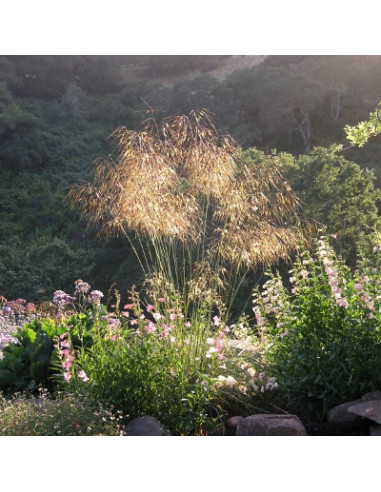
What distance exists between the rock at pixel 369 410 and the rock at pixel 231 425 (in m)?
0.60

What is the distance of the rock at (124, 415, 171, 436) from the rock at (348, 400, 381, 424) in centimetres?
95

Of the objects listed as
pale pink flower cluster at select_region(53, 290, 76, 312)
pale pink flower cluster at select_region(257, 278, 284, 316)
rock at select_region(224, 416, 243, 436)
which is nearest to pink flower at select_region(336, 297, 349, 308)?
pale pink flower cluster at select_region(257, 278, 284, 316)

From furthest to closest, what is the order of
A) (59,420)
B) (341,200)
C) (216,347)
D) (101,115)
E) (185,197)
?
1. (101,115)
2. (341,200)
3. (185,197)
4. (216,347)
5. (59,420)

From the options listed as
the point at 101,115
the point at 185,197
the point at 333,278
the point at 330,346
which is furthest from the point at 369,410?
the point at 101,115

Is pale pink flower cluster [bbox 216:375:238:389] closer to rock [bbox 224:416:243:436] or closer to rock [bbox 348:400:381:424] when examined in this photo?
rock [bbox 224:416:243:436]

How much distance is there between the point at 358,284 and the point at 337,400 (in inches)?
24.9

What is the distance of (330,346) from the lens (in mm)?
3504

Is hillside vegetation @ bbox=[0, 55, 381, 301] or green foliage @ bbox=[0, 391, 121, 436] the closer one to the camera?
green foliage @ bbox=[0, 391, 121, 436]

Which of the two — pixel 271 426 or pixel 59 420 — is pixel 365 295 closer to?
pixel 271 426

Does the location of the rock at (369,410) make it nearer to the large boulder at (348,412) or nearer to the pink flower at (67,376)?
the large boulder at (348,412)

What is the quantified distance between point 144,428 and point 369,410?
1.13 meters

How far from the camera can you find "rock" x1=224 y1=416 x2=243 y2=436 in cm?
351

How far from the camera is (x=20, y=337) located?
14.6ft
